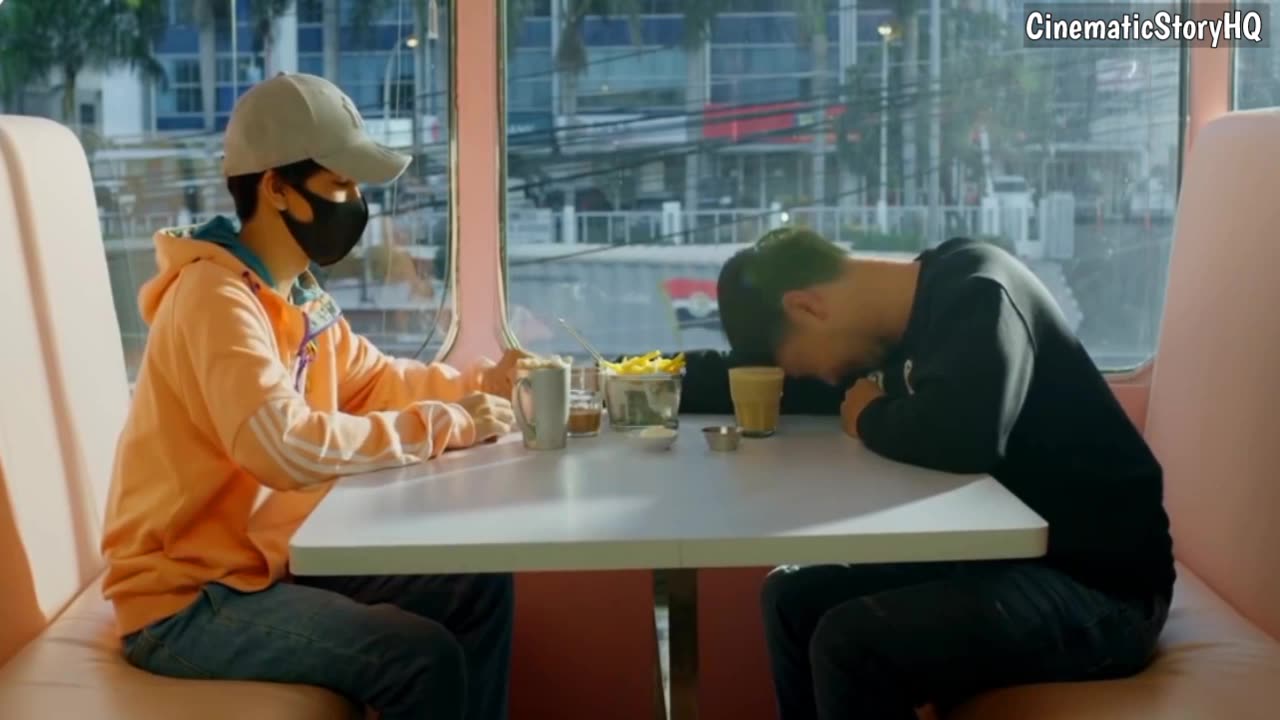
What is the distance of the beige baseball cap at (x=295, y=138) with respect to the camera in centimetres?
220

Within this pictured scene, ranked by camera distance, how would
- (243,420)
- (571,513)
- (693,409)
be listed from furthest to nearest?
1. (693,409)
2. (243,420)
3. (571,513)

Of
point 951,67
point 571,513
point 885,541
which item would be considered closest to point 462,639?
point 571,513

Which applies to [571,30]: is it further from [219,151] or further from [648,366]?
[648,366]

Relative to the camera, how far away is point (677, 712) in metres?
2.01

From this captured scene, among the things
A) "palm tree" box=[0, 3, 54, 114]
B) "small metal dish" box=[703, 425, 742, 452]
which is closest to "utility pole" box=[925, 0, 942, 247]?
"small metal dish" box=[703, 425, 742, 452]

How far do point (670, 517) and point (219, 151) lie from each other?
5.59 ft

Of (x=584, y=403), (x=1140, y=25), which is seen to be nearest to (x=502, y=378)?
(x=584, y=403)

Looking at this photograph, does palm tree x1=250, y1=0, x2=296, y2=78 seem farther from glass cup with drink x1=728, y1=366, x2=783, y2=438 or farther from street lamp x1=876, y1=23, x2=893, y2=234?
glass cup with drink x1=728, y1=366, x2=783, y2=438

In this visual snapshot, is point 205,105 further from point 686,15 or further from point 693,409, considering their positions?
point 693,409

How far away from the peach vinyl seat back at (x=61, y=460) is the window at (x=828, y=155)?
0.85 meters

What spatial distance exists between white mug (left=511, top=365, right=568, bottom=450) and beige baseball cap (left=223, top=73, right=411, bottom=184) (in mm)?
378

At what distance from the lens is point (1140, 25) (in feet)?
10.0

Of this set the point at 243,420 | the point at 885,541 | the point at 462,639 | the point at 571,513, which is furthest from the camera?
the point at 462,639

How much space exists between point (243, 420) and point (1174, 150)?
6.68ft
